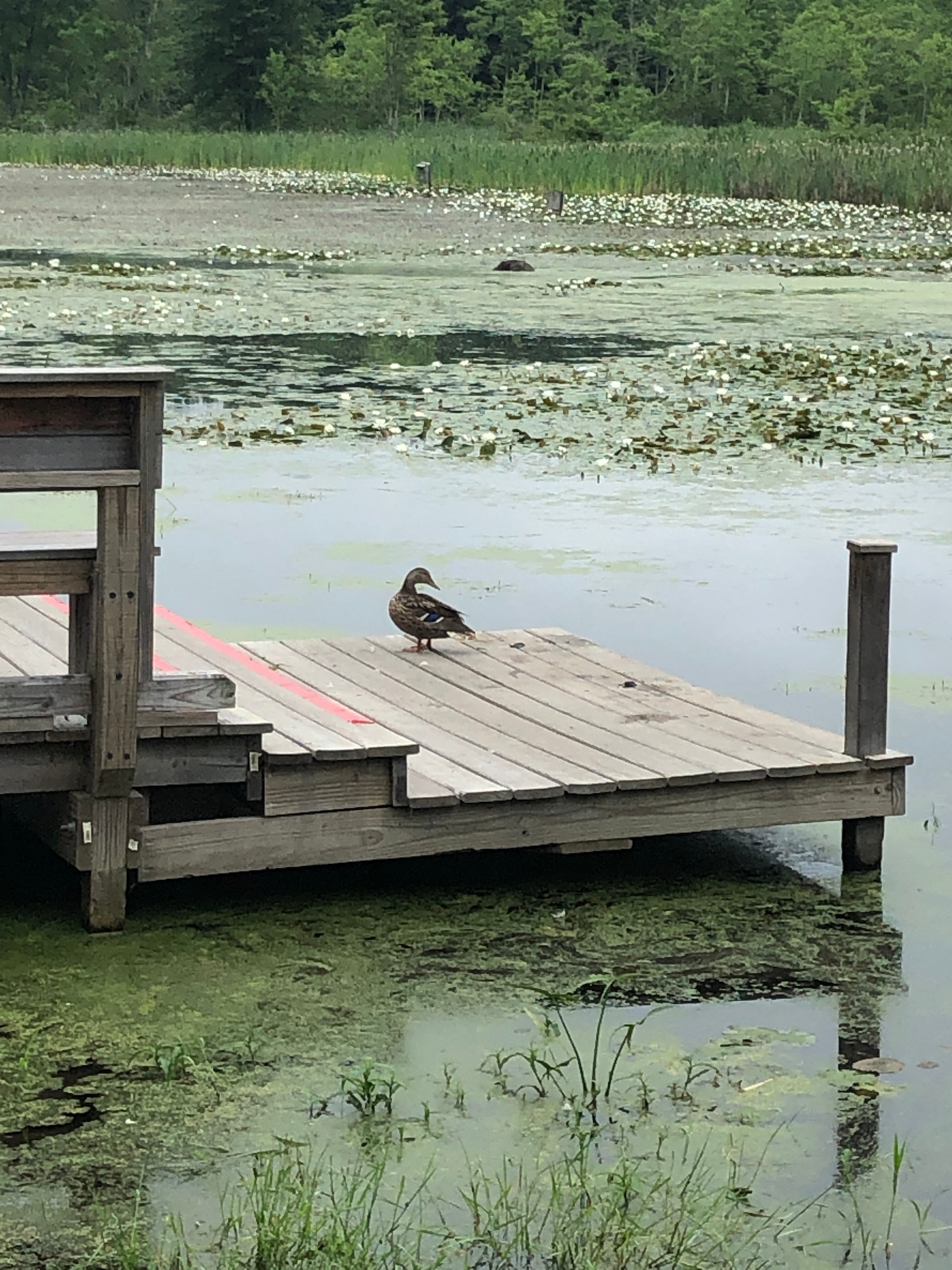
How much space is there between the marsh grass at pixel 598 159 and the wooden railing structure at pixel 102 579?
1037 inches

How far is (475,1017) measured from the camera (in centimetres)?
370

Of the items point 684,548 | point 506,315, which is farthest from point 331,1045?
point 506,315

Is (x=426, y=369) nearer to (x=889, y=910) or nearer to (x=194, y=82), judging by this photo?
(x=889, y=910)

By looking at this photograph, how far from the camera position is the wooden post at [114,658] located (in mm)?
3824

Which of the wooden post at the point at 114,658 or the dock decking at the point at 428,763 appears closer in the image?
the wooden post at the point at 114,658

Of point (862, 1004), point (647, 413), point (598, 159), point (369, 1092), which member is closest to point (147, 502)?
point (369, 1092)

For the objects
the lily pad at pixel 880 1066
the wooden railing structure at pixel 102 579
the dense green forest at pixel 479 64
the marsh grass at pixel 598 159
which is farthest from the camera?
the dense green forest at pixel 479 64

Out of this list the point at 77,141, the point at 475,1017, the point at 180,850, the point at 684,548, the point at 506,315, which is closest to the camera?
the point at 475,1017

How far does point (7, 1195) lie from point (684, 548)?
17.5 ft

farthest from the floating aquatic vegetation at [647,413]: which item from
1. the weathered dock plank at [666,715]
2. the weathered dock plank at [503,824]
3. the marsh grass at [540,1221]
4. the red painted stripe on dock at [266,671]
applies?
the marsh grass at [540,1221]

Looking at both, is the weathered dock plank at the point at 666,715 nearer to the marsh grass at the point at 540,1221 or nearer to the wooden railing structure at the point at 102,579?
the wooden railing structure at the point at 102,579

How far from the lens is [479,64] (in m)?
69.1

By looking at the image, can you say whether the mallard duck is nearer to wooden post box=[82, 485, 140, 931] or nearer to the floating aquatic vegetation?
wooden post box=[82, 485, 140, 931]

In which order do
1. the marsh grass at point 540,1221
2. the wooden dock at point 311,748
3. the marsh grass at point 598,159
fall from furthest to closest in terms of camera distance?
the marsh grass at point 598,159 < the wooden dock at point 311,748 < the marsh grass at point 540,1221
